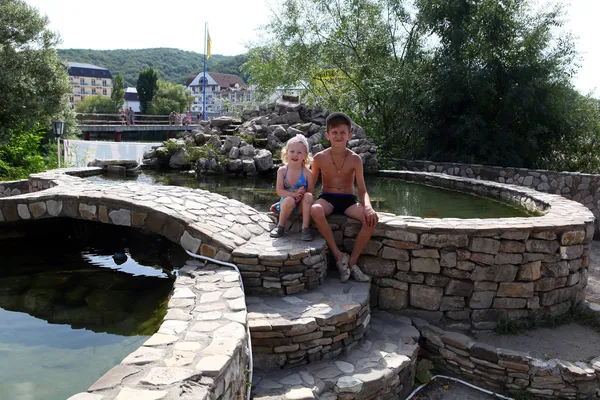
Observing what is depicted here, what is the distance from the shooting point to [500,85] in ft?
34.7

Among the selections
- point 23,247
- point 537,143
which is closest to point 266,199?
point 23,247

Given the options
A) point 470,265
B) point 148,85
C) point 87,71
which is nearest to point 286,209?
point 470,265

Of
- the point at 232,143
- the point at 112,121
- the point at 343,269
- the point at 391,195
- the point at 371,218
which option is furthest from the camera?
the point at 112,121

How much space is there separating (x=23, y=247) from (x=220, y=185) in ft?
11.9

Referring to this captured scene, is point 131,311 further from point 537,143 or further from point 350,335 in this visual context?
point 537,143

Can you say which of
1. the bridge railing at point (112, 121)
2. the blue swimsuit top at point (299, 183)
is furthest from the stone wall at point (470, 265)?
the bridge railing at point (112, 121)

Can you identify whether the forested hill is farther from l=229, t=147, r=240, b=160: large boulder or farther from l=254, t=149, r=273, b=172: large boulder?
l=254, t=149, r=273, b=172: large boulder

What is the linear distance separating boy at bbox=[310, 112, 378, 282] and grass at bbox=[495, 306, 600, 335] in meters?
1.48

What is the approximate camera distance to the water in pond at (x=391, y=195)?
613 centimetres

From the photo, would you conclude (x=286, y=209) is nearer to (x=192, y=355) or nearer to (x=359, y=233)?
(x=359, y=233)

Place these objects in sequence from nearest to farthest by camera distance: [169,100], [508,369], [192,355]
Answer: [192,355]
[508,369]
[169,100]

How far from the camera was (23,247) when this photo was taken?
4.84 meters

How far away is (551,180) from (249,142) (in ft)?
21.2

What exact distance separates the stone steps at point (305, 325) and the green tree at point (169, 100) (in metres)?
51.0
